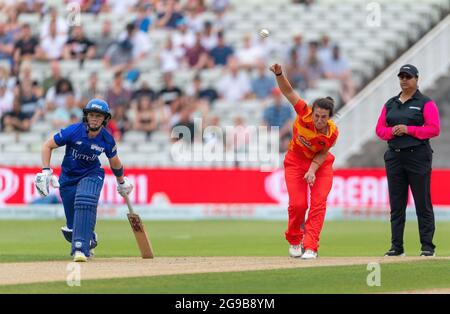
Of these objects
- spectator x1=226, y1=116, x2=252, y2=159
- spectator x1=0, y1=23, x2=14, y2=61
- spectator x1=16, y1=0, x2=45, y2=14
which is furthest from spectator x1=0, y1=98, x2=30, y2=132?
spectator x1=226, y1=116, x2=252, y2=159

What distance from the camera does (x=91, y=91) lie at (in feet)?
96.9

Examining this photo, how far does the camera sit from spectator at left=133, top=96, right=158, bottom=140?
28.9m

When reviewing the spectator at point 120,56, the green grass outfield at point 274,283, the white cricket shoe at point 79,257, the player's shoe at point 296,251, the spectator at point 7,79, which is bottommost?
the green grass outfield at point 274,283

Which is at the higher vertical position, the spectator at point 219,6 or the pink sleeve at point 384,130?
the spectator at point 219,6

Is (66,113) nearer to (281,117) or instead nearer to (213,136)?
(213,136)

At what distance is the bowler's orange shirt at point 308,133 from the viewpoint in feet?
48.3

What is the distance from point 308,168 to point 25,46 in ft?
57.0

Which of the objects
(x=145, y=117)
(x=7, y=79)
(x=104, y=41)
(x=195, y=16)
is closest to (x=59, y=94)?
(x=7, y=79)

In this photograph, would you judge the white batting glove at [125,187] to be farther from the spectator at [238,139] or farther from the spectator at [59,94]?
the spectator at [59,94]

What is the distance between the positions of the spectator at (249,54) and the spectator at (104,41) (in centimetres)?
348

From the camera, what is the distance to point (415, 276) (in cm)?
1306

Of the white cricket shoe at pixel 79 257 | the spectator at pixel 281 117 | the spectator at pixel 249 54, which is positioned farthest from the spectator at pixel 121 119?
the white cricket shoe at pixel 79 257
